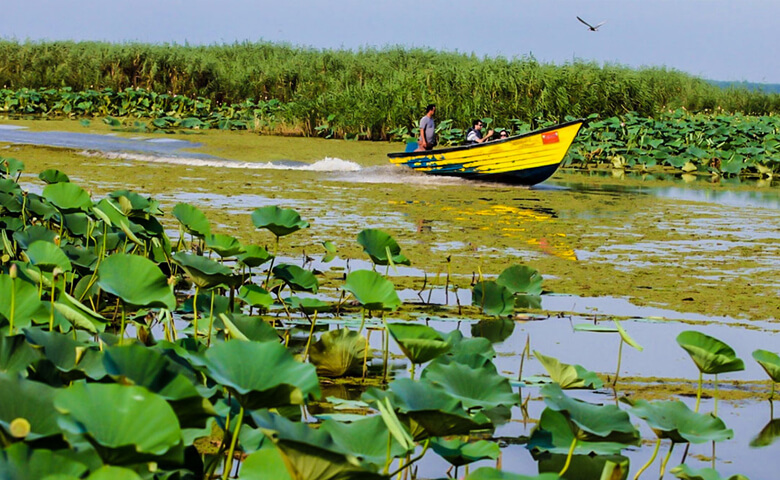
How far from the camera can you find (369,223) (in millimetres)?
8391

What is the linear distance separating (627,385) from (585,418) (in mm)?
1477

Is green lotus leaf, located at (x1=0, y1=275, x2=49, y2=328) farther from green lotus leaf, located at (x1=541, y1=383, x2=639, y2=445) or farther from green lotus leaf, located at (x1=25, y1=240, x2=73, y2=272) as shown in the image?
green lotus leaf, located at (x1=541, y1=383, x2=639, y2=445)

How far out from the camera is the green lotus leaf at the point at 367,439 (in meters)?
2.03

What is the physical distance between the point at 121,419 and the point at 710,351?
1.73m

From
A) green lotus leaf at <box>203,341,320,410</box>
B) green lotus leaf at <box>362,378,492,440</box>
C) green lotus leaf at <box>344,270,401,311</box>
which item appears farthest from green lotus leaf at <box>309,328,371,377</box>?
green lotus leaf at <box>203,341,320,410</box>

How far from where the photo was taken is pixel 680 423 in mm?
2459

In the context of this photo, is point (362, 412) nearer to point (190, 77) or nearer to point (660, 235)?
point (660, 235)

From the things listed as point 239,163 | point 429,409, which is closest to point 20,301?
point 429,409

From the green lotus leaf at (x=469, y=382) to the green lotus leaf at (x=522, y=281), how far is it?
2.07m

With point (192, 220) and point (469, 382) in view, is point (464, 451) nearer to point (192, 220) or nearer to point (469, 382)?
point (469, 382)

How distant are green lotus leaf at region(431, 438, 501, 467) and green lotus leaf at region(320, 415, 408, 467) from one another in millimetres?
190

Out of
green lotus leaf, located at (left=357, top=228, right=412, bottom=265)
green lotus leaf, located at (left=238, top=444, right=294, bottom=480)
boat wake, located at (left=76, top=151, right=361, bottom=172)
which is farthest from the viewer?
boat wake, located at (left=76, top=151, right=361, bottom=172)

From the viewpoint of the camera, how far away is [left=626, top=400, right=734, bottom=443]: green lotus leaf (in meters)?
2.40

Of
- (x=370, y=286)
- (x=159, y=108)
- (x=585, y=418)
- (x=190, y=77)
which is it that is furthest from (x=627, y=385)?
(x=190, y=77)
